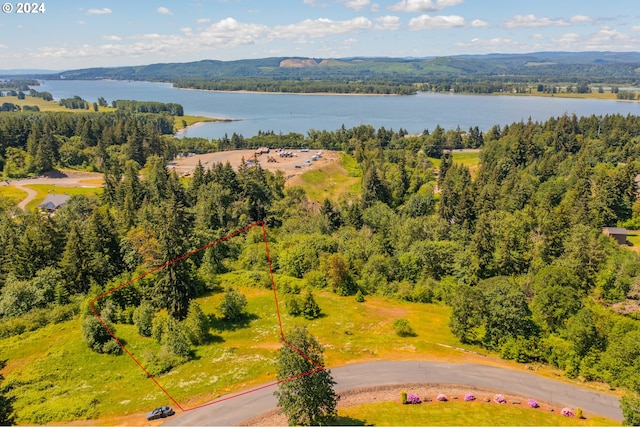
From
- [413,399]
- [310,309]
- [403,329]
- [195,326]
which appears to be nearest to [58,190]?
[195,326]

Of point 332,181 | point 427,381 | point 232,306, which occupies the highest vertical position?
point 332,181

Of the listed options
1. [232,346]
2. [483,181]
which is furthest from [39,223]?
[483,181]

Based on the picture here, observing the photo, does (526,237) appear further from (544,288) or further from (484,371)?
(484,371)

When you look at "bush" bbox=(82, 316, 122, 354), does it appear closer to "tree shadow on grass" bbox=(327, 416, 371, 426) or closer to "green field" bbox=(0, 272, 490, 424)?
"green field" bbox=(0, 272, 490, 424)

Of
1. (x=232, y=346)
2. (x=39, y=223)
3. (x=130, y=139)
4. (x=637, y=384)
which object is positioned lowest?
(x=232, y=346)

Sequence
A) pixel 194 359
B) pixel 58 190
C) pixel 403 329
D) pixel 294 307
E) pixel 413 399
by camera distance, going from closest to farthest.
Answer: pixel 413 399
pixel 194 359
pixel 403 329
pixel 294 307
pixel 58 190

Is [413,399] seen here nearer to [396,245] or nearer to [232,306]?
[232,306]

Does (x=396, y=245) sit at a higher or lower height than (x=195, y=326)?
lower
